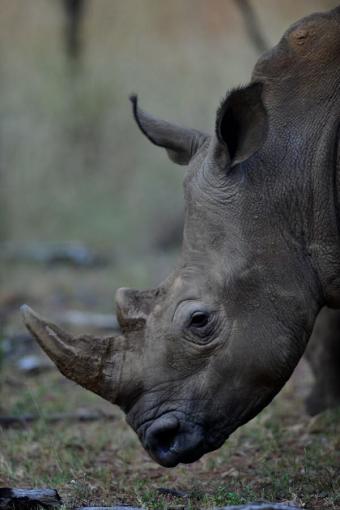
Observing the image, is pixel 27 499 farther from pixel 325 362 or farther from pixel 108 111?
pixel 108 111

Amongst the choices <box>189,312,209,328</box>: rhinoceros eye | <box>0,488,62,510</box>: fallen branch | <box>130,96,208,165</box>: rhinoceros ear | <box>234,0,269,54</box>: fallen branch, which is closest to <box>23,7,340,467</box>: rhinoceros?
<box>189,312,209,328</box>: rhinoceros eye

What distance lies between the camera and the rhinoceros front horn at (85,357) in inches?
217

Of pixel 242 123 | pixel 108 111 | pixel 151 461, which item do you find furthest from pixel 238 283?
pixel 108 111

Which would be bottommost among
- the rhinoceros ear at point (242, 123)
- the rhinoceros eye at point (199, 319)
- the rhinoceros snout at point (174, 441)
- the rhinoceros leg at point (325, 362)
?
the rhinoceros leg at point (325, 362)

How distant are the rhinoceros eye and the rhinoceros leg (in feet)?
7.67

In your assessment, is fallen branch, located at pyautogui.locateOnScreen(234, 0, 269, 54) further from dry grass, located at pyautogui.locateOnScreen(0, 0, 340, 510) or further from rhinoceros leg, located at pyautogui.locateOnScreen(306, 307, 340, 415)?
rhinoceros leg, located at pyautogui.locateOnScreen(306, 307, 340, 415)

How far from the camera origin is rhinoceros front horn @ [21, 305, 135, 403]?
217 inches

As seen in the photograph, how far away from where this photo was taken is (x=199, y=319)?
219 inches

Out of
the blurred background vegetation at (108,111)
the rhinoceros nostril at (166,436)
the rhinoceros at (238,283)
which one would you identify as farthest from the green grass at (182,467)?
the blurred background vegetation at (108,111)

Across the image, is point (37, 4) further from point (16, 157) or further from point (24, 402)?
point (24, 402)

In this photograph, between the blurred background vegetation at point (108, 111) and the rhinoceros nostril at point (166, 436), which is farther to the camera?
the blurred background vegetation at point (108, 111)

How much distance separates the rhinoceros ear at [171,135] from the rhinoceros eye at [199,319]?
Result: 101cm

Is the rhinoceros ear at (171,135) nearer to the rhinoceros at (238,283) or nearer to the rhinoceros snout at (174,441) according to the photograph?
the rhinoceros at (238,283)

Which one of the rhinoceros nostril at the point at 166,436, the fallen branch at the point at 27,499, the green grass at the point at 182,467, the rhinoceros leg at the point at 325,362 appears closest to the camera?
the fallen branch at the point at 27,499
